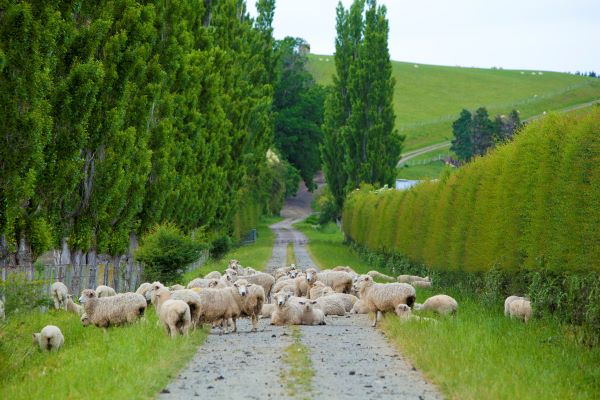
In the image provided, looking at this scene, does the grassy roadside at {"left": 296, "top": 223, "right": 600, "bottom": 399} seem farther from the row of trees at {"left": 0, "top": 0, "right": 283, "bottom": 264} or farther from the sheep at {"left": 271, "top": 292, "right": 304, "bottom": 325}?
the row of trees at {"left": 0, "top": 0, "right": 283, "bottom": 264}

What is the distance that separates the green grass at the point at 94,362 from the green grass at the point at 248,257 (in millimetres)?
14622

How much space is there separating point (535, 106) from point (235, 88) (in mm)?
100502

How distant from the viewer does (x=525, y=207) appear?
18.8 m

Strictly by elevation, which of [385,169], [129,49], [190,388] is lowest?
[385,169]

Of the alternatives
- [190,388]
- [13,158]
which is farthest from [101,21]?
[190,388]

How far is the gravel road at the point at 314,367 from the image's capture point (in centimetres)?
→ 1026

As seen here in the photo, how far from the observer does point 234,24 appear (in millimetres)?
51281

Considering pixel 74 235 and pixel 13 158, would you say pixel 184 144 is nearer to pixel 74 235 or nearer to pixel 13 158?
pixel 74 235

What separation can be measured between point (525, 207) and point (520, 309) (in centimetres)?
218

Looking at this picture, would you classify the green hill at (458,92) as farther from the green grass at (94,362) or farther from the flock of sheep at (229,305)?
the green grass at (94,362)

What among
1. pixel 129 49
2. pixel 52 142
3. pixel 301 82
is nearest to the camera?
pixel 52 142

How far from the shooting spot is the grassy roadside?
1032cm

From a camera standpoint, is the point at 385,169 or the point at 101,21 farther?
the point at 385,169

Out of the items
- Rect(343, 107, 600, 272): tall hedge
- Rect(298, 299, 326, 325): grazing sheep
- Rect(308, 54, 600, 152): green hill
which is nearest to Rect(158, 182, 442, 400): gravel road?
Rect(298, 299, 326, 325): grazing sheep
